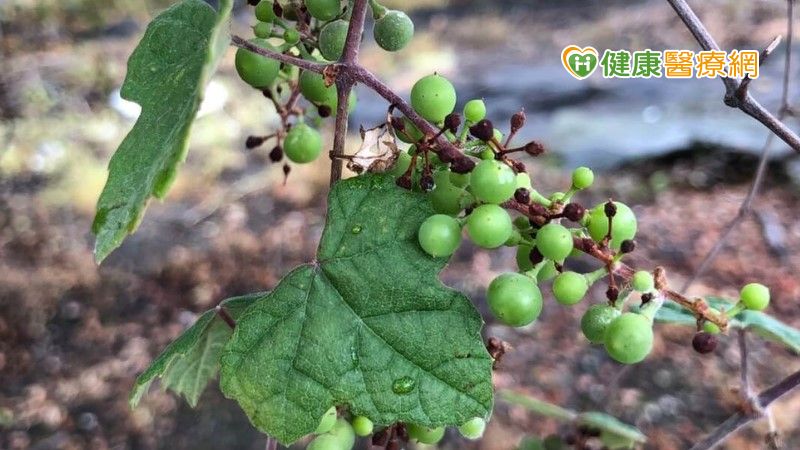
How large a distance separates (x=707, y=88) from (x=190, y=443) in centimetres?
716

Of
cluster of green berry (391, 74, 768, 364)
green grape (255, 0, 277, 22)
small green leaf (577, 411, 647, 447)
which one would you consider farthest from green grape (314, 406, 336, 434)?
small green leaf (577, 411, 647, 447)

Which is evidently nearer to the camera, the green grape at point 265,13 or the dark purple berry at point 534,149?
the dark purple berry at point 534,149

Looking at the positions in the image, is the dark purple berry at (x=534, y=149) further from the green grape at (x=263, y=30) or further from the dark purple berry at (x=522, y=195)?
the green grape at (x=263, y=30)

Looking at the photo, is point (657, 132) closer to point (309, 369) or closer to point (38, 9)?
point (309, 369)

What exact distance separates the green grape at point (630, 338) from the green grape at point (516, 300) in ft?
0.38

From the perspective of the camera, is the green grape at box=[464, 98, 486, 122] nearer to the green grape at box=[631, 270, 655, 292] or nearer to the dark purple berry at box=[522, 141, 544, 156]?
the dark purple berry at box=[522, 141, 544, 156]

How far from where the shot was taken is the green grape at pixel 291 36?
1.24m

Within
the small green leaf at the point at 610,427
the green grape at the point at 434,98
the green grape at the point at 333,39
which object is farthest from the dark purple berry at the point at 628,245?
the small green leaf at the point at 610,427

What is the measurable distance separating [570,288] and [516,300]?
0.09 m

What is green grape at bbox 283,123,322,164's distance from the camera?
1.38 meters

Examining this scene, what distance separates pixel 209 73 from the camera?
2.68 feet

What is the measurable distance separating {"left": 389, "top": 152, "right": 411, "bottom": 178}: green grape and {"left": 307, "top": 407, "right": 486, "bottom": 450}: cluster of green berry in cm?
42

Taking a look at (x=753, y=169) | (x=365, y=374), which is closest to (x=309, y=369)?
(x=365, y=374)

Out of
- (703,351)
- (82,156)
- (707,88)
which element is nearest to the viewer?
(703,351)
